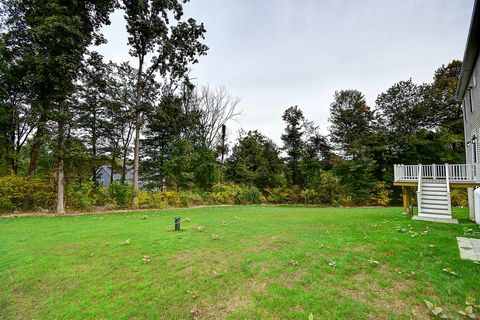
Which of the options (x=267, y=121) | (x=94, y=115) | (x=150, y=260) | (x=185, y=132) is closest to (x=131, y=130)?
(x=94, y=115)

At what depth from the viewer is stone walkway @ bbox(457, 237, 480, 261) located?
3.92m

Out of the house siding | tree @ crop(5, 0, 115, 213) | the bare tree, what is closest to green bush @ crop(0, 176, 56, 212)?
tree @ crop(5, 0, 115, 213)

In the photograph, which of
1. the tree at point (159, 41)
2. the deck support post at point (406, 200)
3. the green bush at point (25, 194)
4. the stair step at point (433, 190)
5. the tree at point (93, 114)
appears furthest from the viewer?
the tree at point (93, 114)

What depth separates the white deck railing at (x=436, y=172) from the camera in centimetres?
921

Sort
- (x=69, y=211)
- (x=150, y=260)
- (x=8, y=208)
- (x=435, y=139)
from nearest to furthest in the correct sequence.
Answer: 1. (x=150, y=260)
2. (x=8, y=208)
3. (x=69, y=211)
4. (x=435, y=139)

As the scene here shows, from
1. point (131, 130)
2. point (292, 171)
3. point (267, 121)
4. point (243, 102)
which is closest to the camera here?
point (131, 130)

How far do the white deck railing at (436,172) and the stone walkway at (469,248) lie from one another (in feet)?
17.6

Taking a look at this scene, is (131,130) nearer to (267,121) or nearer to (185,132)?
(185,132)

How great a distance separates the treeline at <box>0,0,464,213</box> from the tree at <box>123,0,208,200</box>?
0.07 meters

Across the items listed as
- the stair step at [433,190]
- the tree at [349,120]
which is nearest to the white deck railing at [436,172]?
the stair step at [433,190]

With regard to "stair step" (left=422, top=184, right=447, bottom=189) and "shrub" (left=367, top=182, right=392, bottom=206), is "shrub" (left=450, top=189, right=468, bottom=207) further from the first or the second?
"stair step" (left=422, top=184, right=447, bottom=189)

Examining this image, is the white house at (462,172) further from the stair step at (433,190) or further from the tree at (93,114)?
the tree at (93,114)

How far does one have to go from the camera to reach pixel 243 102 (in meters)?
25.2

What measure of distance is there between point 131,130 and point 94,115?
328 cm
